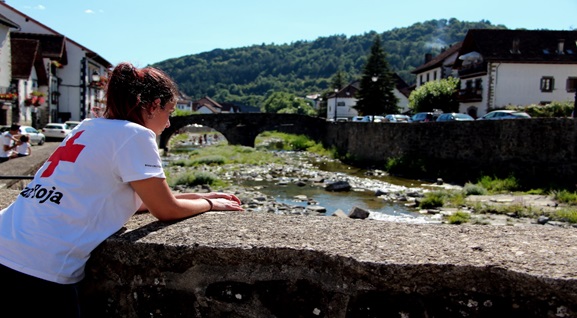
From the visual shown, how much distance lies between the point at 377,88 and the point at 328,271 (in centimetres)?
5321

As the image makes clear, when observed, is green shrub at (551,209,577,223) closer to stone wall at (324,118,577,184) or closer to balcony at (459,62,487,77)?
stone wall at (324,118,577,184)

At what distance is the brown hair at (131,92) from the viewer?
2256 millimetres

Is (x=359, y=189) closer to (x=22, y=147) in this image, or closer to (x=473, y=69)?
(x=22, y=147)

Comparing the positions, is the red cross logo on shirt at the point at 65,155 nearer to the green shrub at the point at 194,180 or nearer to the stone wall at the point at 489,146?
the green shrub at the point at 194,180

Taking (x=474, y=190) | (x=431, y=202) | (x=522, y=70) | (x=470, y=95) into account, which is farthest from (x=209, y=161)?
(x=522, y=70)

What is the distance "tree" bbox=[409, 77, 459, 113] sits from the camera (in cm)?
4591

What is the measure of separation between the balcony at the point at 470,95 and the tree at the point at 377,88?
1081 centimetres

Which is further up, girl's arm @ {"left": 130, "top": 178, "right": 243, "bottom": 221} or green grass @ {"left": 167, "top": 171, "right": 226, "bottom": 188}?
girl's arm @ {"left": 130, "top": 178, "right": 243, "bottom": 221}

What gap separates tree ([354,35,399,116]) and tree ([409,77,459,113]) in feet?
24.4

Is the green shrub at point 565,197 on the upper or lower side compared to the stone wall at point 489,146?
lower

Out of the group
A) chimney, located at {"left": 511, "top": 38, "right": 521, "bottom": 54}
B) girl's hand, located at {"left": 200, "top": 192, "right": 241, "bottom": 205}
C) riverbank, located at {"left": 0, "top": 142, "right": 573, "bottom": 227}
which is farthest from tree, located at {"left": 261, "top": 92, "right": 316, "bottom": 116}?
girl's hand, located at {"left": 200, "top": 192, "right": 241, "bottom": 205}

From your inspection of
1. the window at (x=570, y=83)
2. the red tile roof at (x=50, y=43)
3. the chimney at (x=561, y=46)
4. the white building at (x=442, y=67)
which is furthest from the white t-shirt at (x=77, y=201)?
the white building at (x=442, y=67)

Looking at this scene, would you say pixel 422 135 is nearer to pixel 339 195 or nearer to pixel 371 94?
pixel 339 195

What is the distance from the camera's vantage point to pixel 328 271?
1956mm
